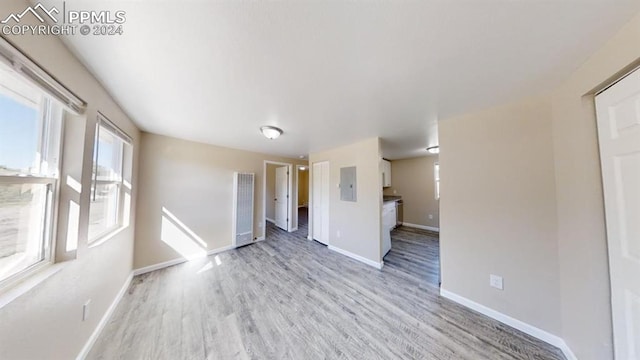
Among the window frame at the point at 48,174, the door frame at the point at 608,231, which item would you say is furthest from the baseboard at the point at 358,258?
the window frame at the point at 48,174

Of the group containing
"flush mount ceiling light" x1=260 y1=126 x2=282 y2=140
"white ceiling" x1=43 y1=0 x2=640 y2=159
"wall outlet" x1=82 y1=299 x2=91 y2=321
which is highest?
"white ceiling" x1=43 y1=0 x2=640 y2=159

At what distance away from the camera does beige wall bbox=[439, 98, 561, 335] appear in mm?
1604

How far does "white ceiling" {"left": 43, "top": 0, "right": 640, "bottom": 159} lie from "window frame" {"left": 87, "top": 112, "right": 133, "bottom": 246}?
0.32m

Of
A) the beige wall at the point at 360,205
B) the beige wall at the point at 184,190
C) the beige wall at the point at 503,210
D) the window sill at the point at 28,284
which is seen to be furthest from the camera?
the beige wall at the point at 360,205

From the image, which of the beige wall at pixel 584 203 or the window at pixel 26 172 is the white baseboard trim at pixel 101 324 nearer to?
the window at pixel 26 172

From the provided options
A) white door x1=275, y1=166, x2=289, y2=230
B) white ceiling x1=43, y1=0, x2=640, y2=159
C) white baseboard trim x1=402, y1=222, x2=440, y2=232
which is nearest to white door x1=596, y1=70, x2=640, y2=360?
white ceiling x1=43, y1=0, x2=640, y2=159

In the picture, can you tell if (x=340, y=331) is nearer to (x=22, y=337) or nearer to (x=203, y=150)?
(x=22, y=337)

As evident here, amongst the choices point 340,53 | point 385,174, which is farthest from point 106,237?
point 385,174

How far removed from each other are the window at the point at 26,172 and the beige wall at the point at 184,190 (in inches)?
71.5

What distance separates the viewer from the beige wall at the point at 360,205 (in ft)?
9.81

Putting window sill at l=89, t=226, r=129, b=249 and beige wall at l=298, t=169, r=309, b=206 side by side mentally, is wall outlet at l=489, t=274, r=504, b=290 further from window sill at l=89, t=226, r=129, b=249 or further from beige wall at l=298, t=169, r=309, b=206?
beige wall at l=298, t=169, r=309, b=206

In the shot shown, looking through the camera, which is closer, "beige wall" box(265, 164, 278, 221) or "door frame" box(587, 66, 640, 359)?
"door frame" box(587, 66, 640, 359)

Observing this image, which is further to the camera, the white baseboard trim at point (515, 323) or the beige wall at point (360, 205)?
the beige wall at point (360, 205)

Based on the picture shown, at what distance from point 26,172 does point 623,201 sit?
351cm
